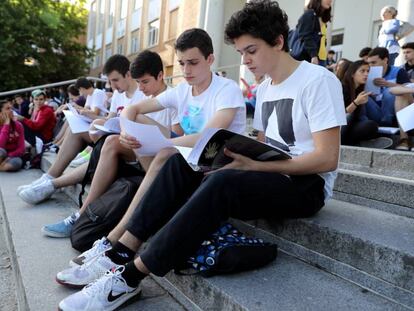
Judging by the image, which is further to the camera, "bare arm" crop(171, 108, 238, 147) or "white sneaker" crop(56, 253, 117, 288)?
"bare arm" crop(171, 108, 238, 147)

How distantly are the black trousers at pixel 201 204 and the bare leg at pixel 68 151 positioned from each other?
2.36 meters

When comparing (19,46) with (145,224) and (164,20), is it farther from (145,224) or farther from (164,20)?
(145,224)

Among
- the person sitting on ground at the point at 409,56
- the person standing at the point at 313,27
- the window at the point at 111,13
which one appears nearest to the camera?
the person standing at the point at 313,27

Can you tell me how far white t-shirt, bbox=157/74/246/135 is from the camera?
2627 millimetres

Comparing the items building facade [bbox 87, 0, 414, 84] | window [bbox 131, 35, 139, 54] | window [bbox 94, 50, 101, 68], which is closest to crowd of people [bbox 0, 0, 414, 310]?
building facade [bbox 87, 0, 414, 84]

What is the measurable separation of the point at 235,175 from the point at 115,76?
270 centimetres

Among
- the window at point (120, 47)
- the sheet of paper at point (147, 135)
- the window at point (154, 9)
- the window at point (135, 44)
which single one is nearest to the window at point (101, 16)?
the window at point (120, 47)

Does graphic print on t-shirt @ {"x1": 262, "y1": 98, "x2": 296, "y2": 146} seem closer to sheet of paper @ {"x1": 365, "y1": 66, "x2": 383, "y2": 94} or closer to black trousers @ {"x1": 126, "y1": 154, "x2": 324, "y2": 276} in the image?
black trousers @ {"x1": 126, "y1": 154, "x2": 324, "y2": 276}

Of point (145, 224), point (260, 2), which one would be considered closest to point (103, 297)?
point (145, 224)

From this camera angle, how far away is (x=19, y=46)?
1931 cm

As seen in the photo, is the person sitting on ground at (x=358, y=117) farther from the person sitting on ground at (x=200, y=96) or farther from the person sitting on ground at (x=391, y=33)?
the person sitting on ground at (x=391, y=33)

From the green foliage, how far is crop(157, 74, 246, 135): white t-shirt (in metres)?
18.3

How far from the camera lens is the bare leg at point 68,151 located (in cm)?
404

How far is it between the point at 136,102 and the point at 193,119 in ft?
3.81
